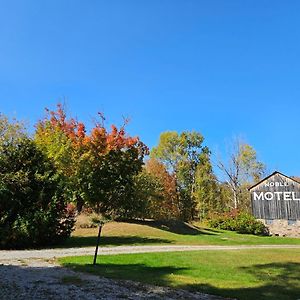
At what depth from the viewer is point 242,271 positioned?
11.8m

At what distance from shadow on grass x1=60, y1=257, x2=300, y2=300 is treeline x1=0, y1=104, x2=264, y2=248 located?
6.77 ft

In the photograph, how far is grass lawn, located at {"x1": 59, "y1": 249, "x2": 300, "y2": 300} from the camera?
29.0 ft

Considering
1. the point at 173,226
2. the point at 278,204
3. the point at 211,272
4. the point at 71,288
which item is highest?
the point at 278,204

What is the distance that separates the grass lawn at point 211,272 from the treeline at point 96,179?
1966mm

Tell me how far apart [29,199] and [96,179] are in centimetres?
1316

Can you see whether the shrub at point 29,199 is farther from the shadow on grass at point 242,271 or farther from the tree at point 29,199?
the shadow on grass at point 242,271

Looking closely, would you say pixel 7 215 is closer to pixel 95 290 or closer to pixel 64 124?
pixel 95 290

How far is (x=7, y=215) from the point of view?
18.5m

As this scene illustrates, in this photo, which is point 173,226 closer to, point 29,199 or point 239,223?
point 239,223

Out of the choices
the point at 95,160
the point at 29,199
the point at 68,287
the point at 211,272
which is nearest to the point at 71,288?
the point at 68,287

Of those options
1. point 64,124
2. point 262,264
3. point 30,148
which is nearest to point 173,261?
point 262,264

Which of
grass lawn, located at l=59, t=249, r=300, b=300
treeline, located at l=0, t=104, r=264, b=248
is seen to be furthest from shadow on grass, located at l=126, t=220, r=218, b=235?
grass lawn, located at l=59, t=249, r=300, b=300

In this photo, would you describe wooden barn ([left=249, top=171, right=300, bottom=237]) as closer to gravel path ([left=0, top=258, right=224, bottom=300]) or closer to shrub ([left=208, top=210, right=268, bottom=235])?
shrub ([left=208, top=210, right=268, bottom=235])

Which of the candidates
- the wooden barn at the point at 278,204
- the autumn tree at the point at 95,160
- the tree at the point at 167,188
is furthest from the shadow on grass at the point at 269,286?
the tree at the point at 167,188
